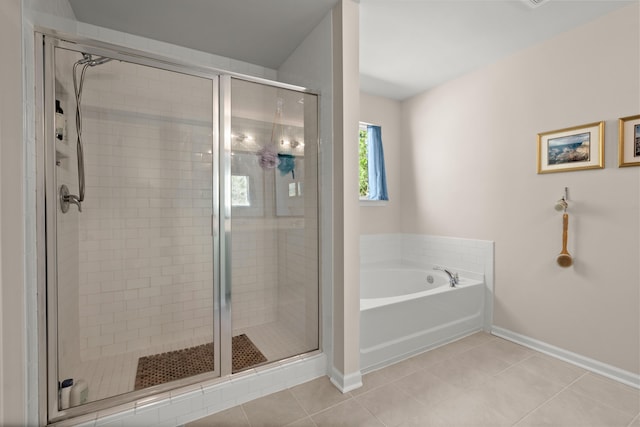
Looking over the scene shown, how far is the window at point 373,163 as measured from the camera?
3443 mm

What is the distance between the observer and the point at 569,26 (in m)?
2.17

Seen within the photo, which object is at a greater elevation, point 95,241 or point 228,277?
point 95,241

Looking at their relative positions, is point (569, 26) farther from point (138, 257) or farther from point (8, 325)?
point (8, 325)

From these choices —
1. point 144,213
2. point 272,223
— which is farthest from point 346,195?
point 144,213

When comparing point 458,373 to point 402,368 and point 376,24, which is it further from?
point 376,24

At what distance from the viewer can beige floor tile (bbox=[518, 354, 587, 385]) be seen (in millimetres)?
1997

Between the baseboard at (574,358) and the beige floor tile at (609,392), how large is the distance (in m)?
0.05

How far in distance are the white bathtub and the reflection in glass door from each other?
414 millimetres

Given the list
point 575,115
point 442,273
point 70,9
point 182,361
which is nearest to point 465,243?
point 442,273

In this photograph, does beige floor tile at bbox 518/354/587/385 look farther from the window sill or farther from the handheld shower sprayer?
the window sill

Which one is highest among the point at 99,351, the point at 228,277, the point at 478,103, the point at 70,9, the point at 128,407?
the point at 70,9

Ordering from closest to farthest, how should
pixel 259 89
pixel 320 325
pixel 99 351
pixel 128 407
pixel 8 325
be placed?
pixel 8 325
pixel 128 407
pixel 99 351
pixel 259 89
pixel 320 325

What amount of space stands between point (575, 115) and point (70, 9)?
3.60 m

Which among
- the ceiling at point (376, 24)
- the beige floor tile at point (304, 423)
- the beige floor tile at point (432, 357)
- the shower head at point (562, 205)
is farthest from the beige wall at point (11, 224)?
the shower head at point (562, 205)
